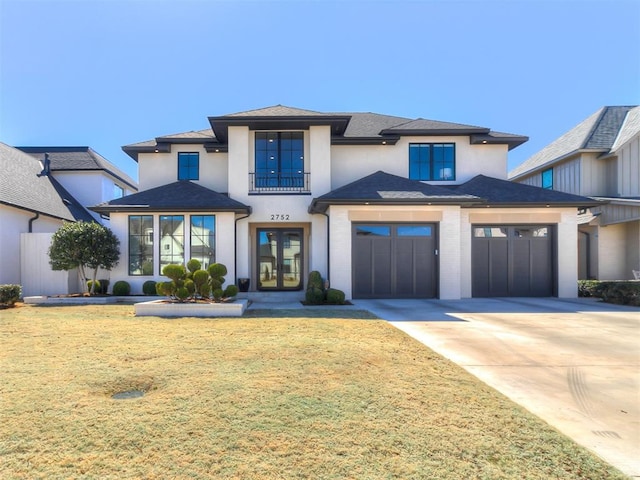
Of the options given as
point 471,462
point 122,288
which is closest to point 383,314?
point 471,462

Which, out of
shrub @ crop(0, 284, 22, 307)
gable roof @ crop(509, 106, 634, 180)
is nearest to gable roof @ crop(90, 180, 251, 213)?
shrub @ crop(0, 284, 22, 307)

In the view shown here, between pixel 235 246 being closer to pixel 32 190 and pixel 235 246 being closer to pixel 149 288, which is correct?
pixel 149 288

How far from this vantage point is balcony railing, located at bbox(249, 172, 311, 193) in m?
14.0

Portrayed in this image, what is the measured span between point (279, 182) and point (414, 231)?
571 centimetres

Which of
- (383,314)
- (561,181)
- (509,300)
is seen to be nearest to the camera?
(383,314)

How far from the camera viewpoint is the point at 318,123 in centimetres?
1352

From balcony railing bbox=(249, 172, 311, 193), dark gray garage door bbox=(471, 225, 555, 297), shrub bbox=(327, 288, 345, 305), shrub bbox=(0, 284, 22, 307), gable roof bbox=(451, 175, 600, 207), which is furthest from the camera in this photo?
balcony railing bbox=(249, 172, 311, 193)

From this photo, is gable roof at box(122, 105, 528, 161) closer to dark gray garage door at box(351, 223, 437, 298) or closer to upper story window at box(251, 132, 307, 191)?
upper story window at box(251, 132, 307, 191)

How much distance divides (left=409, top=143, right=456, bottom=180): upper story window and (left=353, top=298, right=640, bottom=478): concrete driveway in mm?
6595

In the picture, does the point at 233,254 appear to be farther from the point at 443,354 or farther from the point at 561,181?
the point at 561,181

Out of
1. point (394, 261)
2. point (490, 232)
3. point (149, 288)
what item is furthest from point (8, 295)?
point (490, 232)

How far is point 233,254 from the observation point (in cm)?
1309

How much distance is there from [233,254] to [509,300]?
1021 centimetres

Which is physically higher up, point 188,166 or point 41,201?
point 188,166
